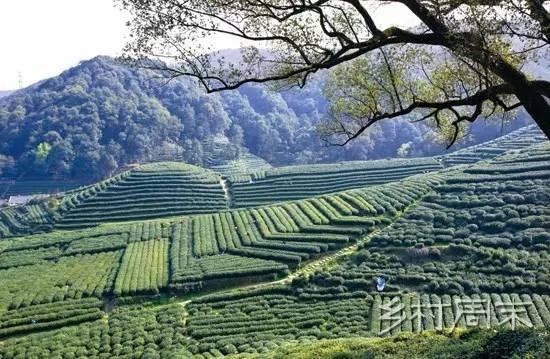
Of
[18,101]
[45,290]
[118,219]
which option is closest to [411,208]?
[45,290]

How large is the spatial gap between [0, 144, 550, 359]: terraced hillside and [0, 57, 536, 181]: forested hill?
52209 mm

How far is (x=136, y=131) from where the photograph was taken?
12294 centimetres

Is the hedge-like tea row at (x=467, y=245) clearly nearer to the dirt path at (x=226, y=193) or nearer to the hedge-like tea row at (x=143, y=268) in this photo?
the hedge-like tea row at (x=143, y=268)

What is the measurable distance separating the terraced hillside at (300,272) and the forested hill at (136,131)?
171 feet

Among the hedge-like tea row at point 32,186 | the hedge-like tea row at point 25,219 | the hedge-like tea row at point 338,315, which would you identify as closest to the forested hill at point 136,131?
the hedge-like tea row at point 32,186

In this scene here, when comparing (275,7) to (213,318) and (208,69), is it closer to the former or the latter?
(208,69)

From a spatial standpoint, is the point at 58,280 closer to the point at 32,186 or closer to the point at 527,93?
the point at 527,93

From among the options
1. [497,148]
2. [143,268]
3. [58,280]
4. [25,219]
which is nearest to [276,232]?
[143,268]

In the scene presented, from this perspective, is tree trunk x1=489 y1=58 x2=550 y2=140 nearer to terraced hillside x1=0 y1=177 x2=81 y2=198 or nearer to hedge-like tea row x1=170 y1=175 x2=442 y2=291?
hedge-like tea row x1=170 y1=175 x2=442 y2=291

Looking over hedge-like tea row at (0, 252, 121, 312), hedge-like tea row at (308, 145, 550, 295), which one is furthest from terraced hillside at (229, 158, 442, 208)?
hedge-like tea row at (0, 252, 121, 312)

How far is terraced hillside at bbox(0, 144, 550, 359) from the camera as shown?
3322 centimetres

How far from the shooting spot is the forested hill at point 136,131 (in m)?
113

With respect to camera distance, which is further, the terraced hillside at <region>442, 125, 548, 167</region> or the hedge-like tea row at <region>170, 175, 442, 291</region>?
the terraced hillside at <region>442, 125, 548, 167</region>

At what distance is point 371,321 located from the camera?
32.4m
